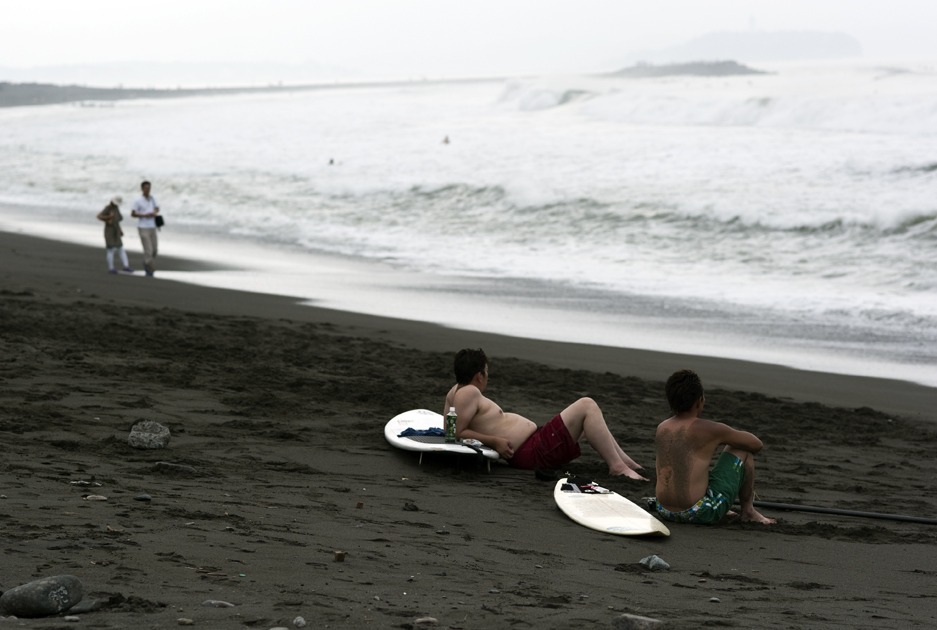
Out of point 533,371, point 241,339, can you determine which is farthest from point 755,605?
point 241,339

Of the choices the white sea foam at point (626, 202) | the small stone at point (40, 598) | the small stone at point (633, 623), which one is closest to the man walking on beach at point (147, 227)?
the white sea foam at point (626, 202)

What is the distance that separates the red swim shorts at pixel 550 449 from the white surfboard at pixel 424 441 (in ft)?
0.68

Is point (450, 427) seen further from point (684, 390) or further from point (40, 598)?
point (40, 598)

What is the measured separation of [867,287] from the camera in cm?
1703

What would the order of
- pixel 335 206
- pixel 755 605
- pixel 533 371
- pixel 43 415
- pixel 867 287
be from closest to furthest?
pixel 755 605 → pixel 43 415 → pixel 533 371 → pixel 867 287 → pixel 335 206

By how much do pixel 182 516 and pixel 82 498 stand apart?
505 millimetres

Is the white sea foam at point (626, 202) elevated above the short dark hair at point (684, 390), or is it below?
above

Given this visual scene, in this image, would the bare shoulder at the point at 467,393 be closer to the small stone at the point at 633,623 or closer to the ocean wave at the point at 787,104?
the small stone at the point at 633,623

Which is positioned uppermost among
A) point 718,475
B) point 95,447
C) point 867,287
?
point 867,287

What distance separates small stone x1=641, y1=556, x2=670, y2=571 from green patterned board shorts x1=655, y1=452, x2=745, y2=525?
1.10 m

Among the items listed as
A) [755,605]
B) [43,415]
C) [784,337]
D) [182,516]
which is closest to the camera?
[755,605]

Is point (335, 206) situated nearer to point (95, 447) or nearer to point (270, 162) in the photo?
point (270, 162)

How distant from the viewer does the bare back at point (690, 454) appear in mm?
6262

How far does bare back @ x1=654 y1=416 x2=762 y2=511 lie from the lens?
20.5 feet
